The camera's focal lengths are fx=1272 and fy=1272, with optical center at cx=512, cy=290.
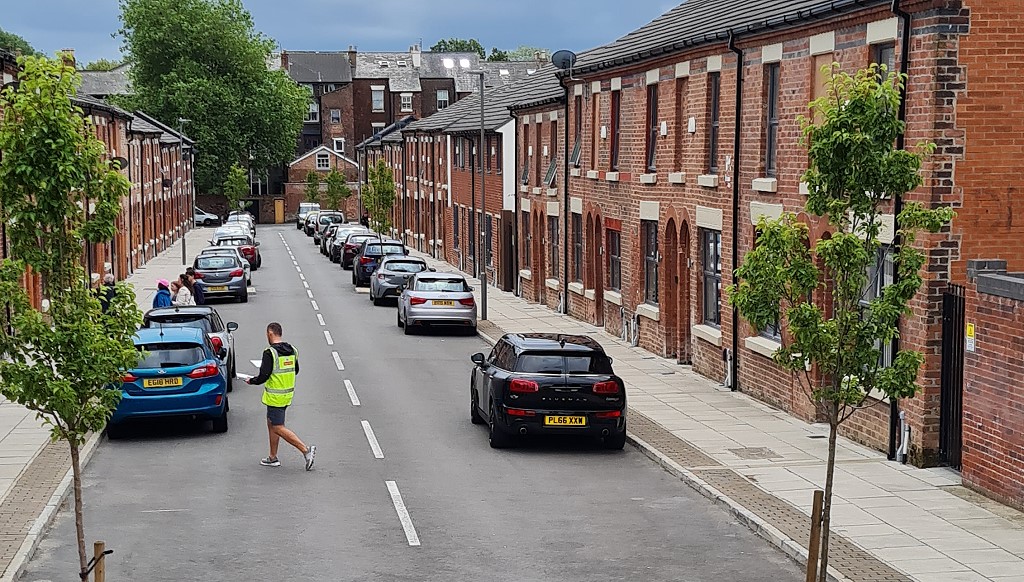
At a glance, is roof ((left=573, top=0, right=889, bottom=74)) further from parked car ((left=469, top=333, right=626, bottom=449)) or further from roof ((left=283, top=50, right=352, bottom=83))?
roof ((left=283, top=50, right=352, bottom=83))

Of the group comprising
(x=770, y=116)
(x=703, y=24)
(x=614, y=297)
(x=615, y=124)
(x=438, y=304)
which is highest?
(x=703, y=24)

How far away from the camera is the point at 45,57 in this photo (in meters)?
10.4

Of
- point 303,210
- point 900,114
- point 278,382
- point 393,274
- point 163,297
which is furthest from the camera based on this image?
point 303,210

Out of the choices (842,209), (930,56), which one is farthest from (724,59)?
(842,209)

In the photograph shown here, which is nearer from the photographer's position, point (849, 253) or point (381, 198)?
point (849, 253)

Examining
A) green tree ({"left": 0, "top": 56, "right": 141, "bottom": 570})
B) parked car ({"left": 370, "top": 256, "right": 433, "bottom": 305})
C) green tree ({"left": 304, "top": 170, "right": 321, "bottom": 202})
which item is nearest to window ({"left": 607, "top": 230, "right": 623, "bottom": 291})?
parked car ({"left": 370, "top": 256, "right": 433, "bottom": 305})

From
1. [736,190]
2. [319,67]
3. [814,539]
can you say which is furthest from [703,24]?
[319,67]

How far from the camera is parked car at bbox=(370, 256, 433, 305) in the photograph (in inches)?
1533

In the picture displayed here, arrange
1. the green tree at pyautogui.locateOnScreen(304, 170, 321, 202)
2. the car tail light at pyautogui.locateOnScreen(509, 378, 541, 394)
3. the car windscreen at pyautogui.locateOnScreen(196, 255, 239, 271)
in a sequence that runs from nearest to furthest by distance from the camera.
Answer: the car tail light at pyautogui.locateOnScreen(509, 378, 541, 394)
the car windscreen at pyautogui.locateOnScreen(196, 255, 239, 271)
the green tree at pyautogui.locateOnScreen(304, 170, 321, 202)

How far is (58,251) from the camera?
10047mm

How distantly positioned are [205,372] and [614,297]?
14.3 meters

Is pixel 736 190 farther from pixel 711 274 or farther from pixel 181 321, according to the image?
pixel 181 321

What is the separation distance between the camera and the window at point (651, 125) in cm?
2705

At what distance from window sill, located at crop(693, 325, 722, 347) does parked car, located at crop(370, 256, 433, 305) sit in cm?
1606
